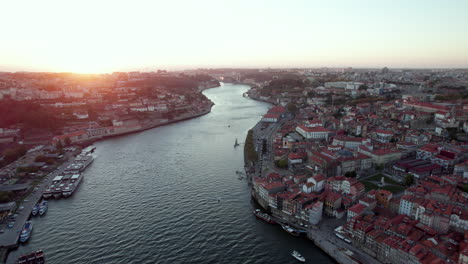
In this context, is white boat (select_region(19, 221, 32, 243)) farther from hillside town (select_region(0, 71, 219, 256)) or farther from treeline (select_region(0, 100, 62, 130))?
treeline (select_region(0, 100, 62, 130))

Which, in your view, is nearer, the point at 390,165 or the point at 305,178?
the point at 305,178

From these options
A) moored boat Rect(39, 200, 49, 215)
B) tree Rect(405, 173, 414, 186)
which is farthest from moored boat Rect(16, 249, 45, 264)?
tree Rect(405, 173, 414, 186)

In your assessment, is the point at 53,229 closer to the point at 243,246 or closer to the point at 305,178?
the point at 243,246

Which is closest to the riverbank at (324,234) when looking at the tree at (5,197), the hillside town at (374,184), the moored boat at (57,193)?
the hillside town at (374,184)

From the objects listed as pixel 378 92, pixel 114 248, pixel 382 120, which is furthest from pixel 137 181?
pixel 378 92

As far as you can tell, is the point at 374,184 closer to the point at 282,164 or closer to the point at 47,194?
the point at 282,164

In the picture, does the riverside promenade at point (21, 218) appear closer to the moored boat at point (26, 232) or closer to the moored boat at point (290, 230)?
the moored boat at point (26, 232)
